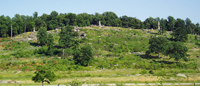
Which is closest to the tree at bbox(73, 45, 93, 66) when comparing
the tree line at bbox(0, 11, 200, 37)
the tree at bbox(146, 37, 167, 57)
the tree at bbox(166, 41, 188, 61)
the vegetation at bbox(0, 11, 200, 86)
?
the vegetation at bbox(0, 11, 200, 86)

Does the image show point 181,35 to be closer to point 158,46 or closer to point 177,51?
point 158,46

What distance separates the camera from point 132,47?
264 ft

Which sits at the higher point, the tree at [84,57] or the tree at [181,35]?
the tree at [181,35]

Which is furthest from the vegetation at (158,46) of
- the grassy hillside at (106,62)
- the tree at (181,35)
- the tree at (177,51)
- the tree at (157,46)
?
the tree at (181,35)

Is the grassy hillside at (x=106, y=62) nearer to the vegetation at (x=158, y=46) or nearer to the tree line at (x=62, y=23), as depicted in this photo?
the vegetation at (x=158, y=46)

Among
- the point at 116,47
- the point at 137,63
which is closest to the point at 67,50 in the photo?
the point at 116,47

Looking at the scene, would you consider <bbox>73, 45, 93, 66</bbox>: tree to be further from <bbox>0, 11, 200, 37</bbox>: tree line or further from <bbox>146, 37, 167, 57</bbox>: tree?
<bbox>0, 11, 200, 37</bbox>: tree line

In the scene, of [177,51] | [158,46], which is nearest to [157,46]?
[158,46]

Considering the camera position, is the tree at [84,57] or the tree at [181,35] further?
the tree at [181,35]

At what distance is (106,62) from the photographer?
57344mm

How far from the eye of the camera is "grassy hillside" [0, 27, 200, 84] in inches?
1547

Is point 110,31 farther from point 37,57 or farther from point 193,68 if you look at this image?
point 193,68

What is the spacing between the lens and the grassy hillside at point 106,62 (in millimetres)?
39281

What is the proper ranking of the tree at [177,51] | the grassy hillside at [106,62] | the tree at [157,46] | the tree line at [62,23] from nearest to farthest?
the grassy hillside at [106,62] < the tree at [177,51] < the tree at [157,46] < the tree line at [62,23]
